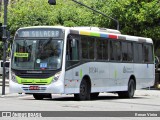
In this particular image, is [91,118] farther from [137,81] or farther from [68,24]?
[68,24]

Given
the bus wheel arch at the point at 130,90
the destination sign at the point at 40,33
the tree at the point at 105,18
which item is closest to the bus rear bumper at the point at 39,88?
the destination sign at the point at 40,33

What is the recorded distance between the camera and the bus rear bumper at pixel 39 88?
20234mm

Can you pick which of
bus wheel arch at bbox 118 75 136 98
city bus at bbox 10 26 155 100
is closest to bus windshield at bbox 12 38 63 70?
city bus at bbox 10 26 155 100

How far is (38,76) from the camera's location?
67.3 ft

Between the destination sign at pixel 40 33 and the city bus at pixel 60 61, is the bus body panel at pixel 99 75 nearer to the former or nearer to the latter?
the city bus at pixel 60 61

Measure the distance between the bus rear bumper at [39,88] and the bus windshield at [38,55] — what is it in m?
0.67

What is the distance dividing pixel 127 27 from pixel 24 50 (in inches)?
826

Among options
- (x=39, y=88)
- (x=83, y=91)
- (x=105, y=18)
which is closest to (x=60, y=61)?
(x=39, y=88)

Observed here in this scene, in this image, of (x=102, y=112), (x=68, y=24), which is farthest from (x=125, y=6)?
(x=102, y=112)

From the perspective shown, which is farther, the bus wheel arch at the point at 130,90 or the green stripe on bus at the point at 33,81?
the bus wheel arch at the point at 130,90

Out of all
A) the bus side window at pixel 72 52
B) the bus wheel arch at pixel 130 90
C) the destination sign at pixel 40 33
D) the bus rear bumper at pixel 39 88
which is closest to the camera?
the bus rear bumper at pixel 39 88

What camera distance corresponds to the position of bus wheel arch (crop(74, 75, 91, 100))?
70.1 ft

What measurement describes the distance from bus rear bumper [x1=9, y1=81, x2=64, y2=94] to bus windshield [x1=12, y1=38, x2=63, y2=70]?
669 millimetres

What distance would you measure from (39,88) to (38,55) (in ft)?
4.29
